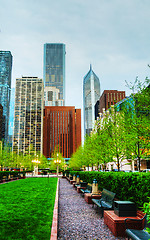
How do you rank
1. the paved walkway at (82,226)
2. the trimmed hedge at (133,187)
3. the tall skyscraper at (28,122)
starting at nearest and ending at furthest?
the paved walkway at (82,226)
the trimmed hedge at (133,187)
the tall skyscraper at (28,122)

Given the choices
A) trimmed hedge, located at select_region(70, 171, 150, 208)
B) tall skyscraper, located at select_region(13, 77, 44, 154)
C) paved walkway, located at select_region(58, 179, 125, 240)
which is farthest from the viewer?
tall skyscraper, located at select_region(13, 77, 44, 154)

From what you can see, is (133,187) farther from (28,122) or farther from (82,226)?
(28,122)

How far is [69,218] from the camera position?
754cm

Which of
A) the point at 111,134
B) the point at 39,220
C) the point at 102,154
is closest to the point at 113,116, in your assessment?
the point at 111,134

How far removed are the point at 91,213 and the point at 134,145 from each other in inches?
271

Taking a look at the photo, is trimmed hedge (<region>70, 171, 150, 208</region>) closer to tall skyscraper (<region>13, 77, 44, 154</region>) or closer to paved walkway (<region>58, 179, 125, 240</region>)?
paved walkway (<region>58, 179, 125, 240</region>)

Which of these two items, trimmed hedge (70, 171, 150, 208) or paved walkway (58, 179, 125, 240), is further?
trimmed hedge (70, 171, 150, 208)

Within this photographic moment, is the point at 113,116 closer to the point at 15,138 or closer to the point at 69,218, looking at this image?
the point at 69,218

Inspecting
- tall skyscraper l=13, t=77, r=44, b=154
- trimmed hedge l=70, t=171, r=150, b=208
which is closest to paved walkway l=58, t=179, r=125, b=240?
trimmed hedge l=70, t=171, r=150, b=208

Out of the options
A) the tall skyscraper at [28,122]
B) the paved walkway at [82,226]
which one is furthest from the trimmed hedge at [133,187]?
the tall skyscraper at [28,122]

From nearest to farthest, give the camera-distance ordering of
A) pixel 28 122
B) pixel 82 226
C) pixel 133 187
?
pixel 82 226, pixel 133 187, pixel 28 122

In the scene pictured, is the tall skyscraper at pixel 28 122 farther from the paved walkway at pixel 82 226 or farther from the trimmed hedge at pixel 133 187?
the trimmed hedge at pixel 133 187

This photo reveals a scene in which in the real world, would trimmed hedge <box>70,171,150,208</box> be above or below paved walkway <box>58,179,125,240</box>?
above

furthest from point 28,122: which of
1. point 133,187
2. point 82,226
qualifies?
point 133,187
